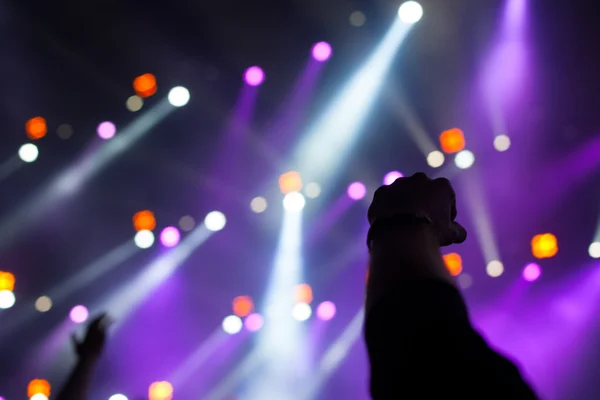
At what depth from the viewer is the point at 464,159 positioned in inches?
110

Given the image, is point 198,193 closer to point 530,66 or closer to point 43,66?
point 43,66

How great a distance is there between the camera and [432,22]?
2729 millimetres

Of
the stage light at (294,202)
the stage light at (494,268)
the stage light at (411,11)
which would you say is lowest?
the stage light at (494,268)

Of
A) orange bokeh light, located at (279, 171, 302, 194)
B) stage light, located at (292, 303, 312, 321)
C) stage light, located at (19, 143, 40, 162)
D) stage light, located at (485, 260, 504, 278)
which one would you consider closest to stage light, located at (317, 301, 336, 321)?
stage light, located at (292, 303, 312, 321)

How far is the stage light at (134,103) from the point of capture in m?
2.89

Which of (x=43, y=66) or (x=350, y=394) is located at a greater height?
(x=43, y=66)

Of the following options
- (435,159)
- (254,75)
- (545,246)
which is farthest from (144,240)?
(545,246)

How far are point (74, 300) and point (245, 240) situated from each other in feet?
3.04


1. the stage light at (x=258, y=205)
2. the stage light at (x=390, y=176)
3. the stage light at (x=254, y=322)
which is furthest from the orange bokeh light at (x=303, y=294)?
the stage light at (x=390, y=176)

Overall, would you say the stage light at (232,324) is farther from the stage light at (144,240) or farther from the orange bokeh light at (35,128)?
the orange bokeh light at (35,128)

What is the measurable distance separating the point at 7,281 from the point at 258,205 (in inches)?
51.5

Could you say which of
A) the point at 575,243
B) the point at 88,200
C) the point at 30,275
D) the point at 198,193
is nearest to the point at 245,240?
the point at 198,193

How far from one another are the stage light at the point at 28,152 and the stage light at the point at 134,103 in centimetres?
53

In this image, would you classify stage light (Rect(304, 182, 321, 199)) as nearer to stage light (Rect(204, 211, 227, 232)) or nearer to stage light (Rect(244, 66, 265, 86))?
stage light (Rect(204, 211, 227, 232))
